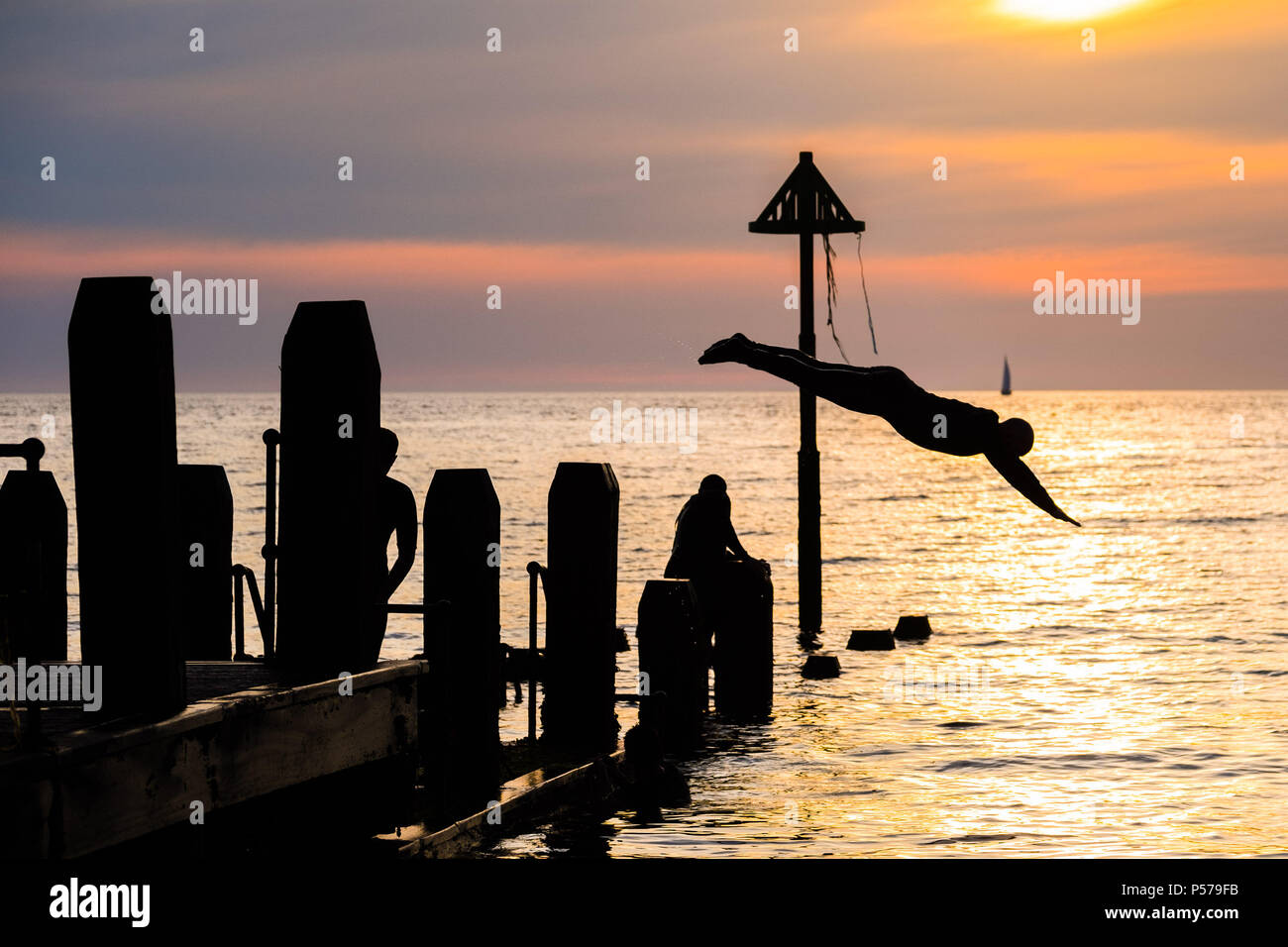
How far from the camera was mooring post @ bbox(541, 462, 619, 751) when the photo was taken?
10.6 m

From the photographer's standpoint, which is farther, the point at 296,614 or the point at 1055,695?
Answer: the point at 1055,695

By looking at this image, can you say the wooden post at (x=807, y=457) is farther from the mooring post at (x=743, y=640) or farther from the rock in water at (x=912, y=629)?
the mooring post at (x=743, y=640)

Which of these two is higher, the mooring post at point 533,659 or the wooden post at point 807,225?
the wooden post at point 807,225

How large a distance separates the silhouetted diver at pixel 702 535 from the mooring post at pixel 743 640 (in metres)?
0.17

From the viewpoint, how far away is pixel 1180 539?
1970 inches

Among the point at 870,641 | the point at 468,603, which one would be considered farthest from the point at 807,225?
the point at 468,603

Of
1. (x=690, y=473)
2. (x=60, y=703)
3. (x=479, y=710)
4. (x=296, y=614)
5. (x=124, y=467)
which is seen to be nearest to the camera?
(x=124, y=467)

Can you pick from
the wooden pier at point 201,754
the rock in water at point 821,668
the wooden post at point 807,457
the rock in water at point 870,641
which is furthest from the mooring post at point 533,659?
the rock in water at point 870,641

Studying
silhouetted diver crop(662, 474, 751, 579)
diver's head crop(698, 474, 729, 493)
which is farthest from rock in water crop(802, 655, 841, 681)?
diver's head crop(698, 474, 729, 493)

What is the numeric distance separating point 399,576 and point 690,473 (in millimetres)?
83629

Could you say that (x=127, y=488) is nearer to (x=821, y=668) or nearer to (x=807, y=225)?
(x=821, y=668)

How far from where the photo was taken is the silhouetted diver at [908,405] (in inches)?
301
